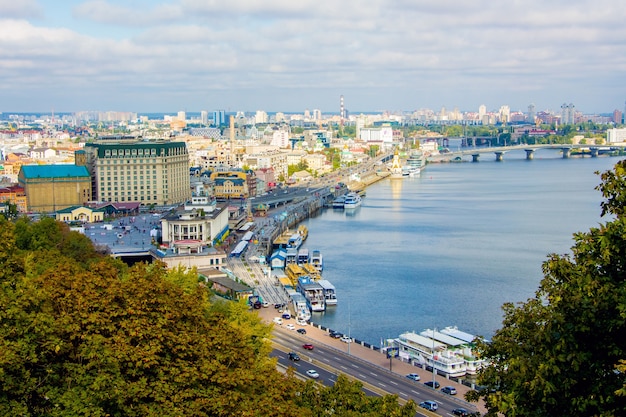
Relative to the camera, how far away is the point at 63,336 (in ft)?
11.1

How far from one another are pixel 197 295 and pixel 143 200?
48.9 feet

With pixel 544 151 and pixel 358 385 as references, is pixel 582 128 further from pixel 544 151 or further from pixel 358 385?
pixel 358 385

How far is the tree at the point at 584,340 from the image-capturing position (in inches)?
99.3

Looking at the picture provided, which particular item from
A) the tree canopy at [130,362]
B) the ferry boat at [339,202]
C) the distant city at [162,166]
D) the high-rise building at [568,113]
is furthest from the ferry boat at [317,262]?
the high-rise building at [568,113]

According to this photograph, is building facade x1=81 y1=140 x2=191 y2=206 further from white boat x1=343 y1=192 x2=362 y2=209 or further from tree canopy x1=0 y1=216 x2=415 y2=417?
tree canopy x1=0 y1=216 x2=415 y2=417

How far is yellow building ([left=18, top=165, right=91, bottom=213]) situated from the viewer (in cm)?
1791

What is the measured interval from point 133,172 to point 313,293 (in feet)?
30.9

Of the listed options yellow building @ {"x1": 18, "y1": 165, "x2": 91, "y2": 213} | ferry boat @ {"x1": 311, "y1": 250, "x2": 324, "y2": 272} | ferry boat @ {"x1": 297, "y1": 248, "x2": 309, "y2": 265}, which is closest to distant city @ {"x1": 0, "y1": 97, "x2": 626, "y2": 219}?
yellow building @ {"x1": 18, "y1": 165, "x2": 91, "y2": 213}

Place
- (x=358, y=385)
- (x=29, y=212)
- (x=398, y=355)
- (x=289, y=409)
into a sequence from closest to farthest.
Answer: (x=289, y=409) < (x=358, y=385) < (x=398, y=355) < (x=29, y=212)

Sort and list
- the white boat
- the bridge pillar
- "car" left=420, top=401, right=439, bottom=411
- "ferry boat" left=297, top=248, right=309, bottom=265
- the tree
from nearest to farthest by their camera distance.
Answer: the tree
"car" left=420, top=401, right=439, bottom=411
"ferry boat" left=297, top=248, right=309, bottom=265
the white boat
the bridge pillar

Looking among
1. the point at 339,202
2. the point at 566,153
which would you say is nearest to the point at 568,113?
the point at 566,153

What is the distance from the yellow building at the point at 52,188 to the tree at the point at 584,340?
1653cm

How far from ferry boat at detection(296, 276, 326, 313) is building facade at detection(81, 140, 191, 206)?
8.61 m

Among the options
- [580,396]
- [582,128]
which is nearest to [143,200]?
[580,396]
